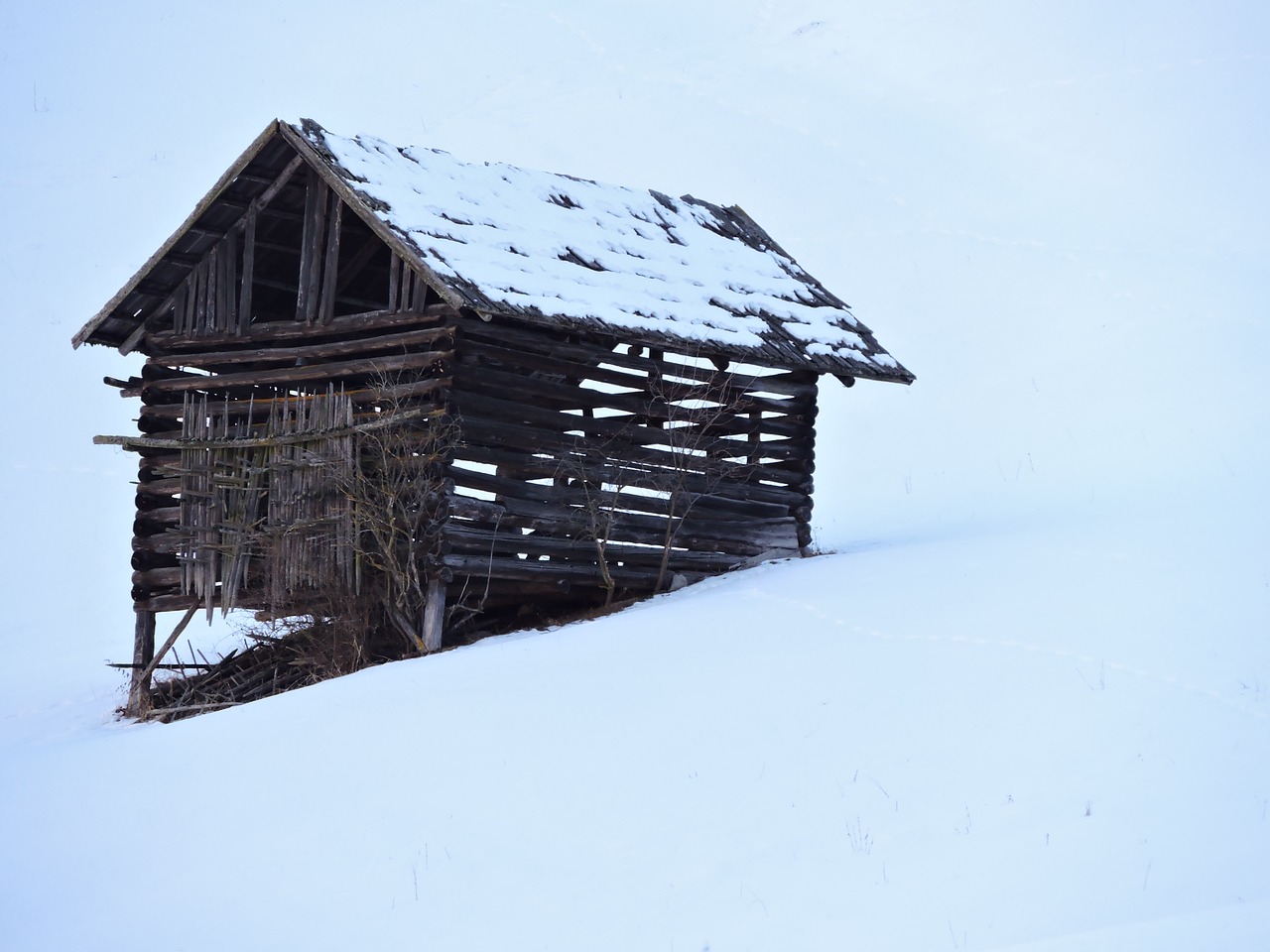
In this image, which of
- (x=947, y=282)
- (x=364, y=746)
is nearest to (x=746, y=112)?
(x=947, y=282)

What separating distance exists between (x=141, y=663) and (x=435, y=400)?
4.48 metres

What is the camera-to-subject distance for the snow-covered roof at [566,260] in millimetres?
12289

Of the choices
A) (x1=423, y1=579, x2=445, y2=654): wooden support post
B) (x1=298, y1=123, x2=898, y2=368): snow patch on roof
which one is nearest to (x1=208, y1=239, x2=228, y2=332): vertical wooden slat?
(x1=298, y1=123, x2=898, y2=368): snow patch on roof

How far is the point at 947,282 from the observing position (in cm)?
2934

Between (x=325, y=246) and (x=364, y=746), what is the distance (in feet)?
20.0

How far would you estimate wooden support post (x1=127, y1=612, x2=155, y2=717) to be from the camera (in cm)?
1395

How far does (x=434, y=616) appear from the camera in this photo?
12078 mm

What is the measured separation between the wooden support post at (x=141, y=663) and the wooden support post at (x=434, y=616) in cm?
350

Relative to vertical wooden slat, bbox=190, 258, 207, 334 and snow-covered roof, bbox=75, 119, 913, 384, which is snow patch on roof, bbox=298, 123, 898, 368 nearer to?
snow-covered roof, bbox=75, 119, 913, 384

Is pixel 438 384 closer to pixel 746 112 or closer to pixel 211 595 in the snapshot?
pixel 211 595

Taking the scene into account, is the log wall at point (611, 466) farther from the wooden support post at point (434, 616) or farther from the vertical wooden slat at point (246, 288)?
the vertical wooden slat at point (246, 288)

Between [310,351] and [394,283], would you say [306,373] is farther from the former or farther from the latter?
[394,283]

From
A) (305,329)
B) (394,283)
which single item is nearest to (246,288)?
(305,329)

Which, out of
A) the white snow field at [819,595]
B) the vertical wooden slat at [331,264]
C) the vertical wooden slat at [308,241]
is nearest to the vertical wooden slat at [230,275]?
the vertical wooden slat at [308,241]
